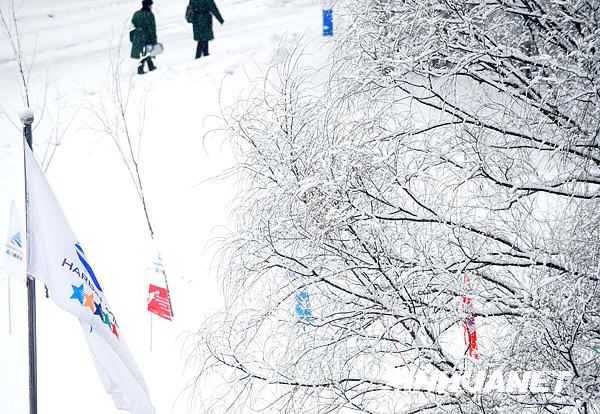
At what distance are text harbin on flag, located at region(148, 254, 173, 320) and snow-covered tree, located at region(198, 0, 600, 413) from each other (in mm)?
5092

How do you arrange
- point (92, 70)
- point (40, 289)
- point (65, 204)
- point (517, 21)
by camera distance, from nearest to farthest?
point (517, 21) < point (40, 289) < point (65, 204) < point (92, 70)

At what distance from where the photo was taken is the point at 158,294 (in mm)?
A: 10141

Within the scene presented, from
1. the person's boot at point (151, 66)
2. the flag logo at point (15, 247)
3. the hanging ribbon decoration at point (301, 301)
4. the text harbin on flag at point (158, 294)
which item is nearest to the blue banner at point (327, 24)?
the person's boot at point (151, 66)

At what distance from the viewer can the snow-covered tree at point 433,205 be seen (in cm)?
435

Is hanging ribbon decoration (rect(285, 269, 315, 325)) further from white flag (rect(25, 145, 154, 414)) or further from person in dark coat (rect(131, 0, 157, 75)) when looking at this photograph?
person in dark coat (rect(131, 0, 157, 75))

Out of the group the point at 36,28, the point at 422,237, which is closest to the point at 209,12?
the point at 36,28

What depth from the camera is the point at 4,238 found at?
12023mm

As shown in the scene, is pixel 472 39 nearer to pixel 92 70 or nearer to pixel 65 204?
pixel 65 204

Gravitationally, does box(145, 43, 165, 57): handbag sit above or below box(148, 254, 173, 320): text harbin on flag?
above

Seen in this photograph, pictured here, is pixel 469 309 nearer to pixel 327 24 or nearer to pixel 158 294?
pixel 158 294

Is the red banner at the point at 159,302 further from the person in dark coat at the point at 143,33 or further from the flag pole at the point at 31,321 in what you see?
the person in dark coat at the point at 143,33

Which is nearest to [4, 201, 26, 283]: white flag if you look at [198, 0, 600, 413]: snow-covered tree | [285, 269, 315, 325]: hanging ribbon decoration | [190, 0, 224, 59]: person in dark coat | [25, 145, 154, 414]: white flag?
[25, 145, 154, 414]: white flag

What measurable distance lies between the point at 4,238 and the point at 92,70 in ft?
20.5

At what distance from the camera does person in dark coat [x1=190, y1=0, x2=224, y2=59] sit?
17016 mm
